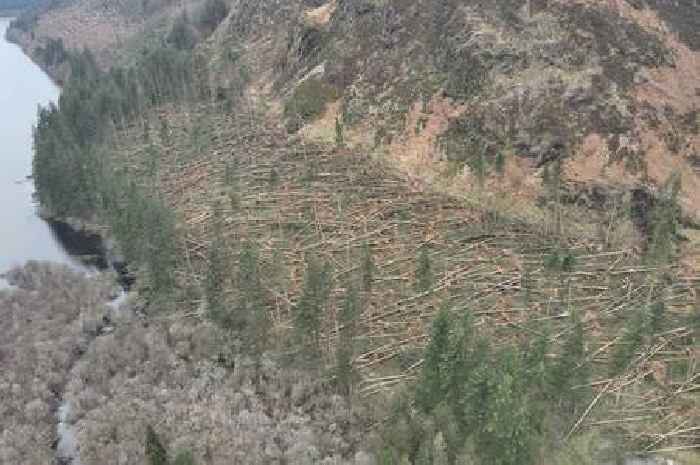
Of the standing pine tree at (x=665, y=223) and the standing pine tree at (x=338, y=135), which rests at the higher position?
the standing pine tree at (x=338, y=135)

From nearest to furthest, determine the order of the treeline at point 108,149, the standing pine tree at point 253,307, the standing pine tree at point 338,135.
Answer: the standing pine tree at point 253,307
the treeline at point 108,149
the standing pine tree at point 338,135

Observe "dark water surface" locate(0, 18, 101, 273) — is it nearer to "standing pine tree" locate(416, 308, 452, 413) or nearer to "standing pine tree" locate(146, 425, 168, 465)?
"standing pine tree" locate(146, 425, 168, 465)

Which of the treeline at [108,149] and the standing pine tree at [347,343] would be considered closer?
the standing pine tree at [347,343]

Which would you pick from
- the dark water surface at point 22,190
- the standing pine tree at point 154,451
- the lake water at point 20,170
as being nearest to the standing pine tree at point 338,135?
the dark water surface at point 22,190

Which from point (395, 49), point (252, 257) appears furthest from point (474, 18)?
point (252, 257)

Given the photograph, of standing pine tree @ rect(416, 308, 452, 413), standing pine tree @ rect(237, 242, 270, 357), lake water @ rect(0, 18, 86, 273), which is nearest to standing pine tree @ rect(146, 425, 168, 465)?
standing pine tree @ rect(416, 308, 452, 413)

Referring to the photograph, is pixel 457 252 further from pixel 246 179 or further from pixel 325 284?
pixel 246 179

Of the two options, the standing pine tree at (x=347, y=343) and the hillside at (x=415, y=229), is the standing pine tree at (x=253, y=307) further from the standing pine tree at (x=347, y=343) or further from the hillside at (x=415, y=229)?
the standing pine tree at (x=347, y=343)

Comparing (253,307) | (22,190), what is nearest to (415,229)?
(253,307)
